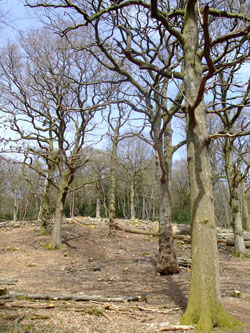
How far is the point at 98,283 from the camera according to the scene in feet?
22.0

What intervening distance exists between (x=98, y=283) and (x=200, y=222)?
3.99 meters

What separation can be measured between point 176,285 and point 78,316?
300 cm

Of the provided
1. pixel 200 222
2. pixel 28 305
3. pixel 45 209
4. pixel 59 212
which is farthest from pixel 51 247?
pixel 200 222

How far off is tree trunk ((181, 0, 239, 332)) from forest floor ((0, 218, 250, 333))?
405 mm

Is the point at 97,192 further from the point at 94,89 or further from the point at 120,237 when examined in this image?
the point at 94,89

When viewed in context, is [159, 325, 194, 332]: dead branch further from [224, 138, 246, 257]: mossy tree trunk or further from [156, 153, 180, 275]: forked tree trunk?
[224, 138, 246, 257]: mossy tree trunk

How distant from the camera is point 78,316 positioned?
4.06 m

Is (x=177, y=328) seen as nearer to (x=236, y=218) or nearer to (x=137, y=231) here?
Answer: (x=236, y=218)

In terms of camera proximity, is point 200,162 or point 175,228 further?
point 175,228

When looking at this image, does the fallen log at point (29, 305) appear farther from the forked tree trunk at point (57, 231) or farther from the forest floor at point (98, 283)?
the forked tree trunk at point (57, 231)

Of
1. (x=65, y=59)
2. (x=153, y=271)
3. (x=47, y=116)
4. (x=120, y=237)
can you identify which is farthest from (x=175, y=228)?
(x=65, y=59)

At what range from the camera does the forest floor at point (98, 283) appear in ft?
12.5

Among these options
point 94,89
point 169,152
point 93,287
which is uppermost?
point 94,89

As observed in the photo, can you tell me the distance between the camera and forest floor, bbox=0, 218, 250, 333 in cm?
382
